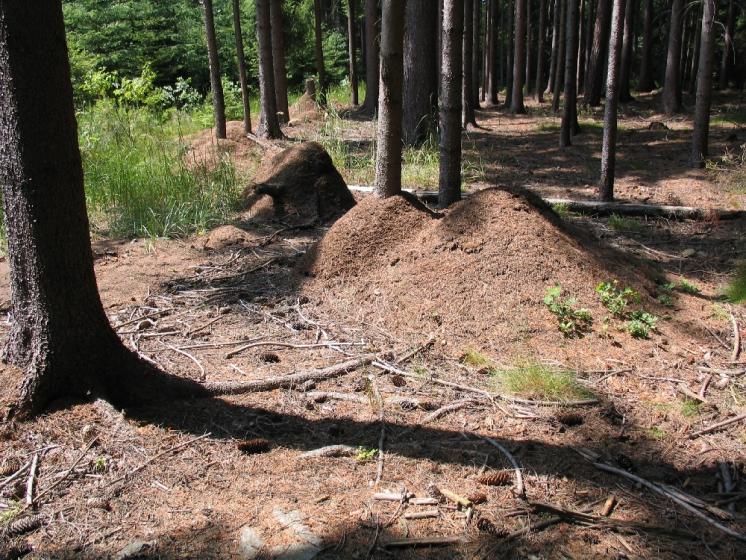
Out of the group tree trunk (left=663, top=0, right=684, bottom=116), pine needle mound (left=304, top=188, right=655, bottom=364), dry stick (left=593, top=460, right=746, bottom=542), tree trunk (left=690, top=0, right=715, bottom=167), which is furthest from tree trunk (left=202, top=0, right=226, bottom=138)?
dry stick (left=593, top=460, right=746, bottom=542)

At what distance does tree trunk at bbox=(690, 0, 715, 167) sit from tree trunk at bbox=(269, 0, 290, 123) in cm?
783

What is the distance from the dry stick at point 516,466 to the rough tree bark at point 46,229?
188cm

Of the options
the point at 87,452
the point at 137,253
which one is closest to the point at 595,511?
the point at 87,452

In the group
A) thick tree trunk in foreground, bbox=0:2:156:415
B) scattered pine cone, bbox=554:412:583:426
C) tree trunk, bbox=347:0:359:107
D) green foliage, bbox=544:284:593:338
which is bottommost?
scattered pine cone, bbox=554:412:583:426

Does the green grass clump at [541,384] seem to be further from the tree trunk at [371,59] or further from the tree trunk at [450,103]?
the tree trunk at [371,59]

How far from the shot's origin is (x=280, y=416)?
142 inches

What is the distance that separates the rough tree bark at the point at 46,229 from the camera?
3.02 meters

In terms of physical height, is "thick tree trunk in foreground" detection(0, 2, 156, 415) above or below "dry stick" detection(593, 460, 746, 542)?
above

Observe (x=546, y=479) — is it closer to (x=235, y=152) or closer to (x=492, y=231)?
(x=492, y=231)

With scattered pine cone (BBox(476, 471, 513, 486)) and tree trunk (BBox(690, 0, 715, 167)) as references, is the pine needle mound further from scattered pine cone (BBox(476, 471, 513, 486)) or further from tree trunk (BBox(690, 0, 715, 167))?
tree trunk (BBox(690, 0, 715, 167))

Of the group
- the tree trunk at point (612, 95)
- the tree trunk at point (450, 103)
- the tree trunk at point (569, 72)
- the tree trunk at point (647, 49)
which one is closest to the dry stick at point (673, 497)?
the tree trunk at point (450, 103)

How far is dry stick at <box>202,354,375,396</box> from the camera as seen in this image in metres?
3.81

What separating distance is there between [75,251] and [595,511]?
8.89 ft

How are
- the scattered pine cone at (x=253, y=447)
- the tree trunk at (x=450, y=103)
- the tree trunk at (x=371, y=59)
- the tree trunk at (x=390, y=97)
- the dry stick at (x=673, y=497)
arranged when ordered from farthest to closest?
the tree trunk at (x=371, y=59) → the tree trunk at (x=450, y=103) → the tree trunk at (x=390, y=97) → the scattered pine cone at (x=253, y=447) → the dry stick at (x=673, y=497)
